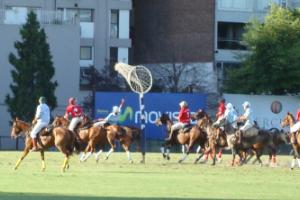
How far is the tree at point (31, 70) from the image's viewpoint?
6706 centimetres

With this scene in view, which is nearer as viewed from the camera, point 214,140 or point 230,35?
point 214,140

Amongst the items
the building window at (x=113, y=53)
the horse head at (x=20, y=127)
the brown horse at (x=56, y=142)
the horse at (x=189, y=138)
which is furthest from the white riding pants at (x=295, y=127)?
the building window at (x=113, y=53)

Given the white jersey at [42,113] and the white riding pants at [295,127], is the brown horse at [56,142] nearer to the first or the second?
the white jersey at [42,113]

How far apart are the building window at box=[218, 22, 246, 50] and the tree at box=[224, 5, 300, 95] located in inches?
328

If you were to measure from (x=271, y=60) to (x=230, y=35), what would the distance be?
10.8 meters

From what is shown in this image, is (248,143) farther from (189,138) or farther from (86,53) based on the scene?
(86,53)

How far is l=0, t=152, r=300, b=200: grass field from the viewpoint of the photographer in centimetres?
2472

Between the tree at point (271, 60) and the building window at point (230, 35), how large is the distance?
27.3 ft

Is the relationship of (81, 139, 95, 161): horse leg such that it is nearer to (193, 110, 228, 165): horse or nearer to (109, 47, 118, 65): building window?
(193, 110, 228, 165): horse

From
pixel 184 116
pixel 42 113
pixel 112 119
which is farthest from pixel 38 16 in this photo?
pixel 42 113

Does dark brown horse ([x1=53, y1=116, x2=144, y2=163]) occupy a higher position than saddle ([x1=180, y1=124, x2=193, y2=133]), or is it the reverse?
saddle ([x1=180, y1=124, x2=193, y2=133])

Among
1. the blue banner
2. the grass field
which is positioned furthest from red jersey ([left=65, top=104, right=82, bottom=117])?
the blue banner

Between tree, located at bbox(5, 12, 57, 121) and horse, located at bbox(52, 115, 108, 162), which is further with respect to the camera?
tree, located at bbox(5, 12, 57, 121)

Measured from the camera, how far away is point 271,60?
72.4 meters
